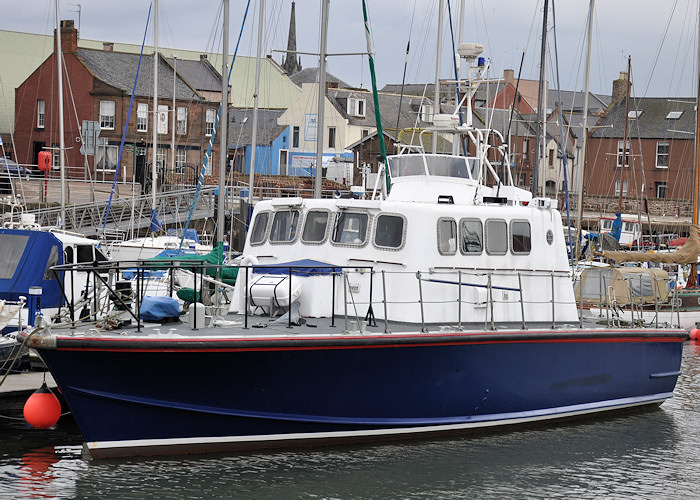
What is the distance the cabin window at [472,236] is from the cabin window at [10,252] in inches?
336

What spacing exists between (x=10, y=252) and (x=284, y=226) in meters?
6.52

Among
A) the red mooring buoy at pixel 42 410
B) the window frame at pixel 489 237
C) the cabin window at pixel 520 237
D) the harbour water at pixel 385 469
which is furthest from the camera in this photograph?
the cabin window at pixel 520 237

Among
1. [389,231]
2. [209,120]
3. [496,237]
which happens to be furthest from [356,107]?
[389,231]

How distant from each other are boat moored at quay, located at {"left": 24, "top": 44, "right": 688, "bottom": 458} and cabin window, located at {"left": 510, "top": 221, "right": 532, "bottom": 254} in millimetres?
27

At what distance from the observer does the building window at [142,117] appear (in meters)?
47.8

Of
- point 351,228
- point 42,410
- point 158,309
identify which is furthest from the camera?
point 351,228

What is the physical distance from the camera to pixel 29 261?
16875 millimetres

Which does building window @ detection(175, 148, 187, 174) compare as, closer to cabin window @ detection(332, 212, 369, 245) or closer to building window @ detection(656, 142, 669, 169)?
building window @ detection(656, 142, 669, 169)

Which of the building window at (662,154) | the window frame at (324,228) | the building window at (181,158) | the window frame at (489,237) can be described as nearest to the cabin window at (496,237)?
the window frame at (489,237)

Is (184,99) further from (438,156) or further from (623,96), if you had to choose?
(438,156)

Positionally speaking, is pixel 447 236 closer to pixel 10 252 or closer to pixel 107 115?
pixel 10 252

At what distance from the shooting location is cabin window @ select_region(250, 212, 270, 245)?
1337cm

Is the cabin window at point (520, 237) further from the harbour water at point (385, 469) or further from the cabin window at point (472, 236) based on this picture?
the harbour water at point (385, 469)

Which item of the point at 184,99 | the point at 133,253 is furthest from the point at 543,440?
the point at 184,99
